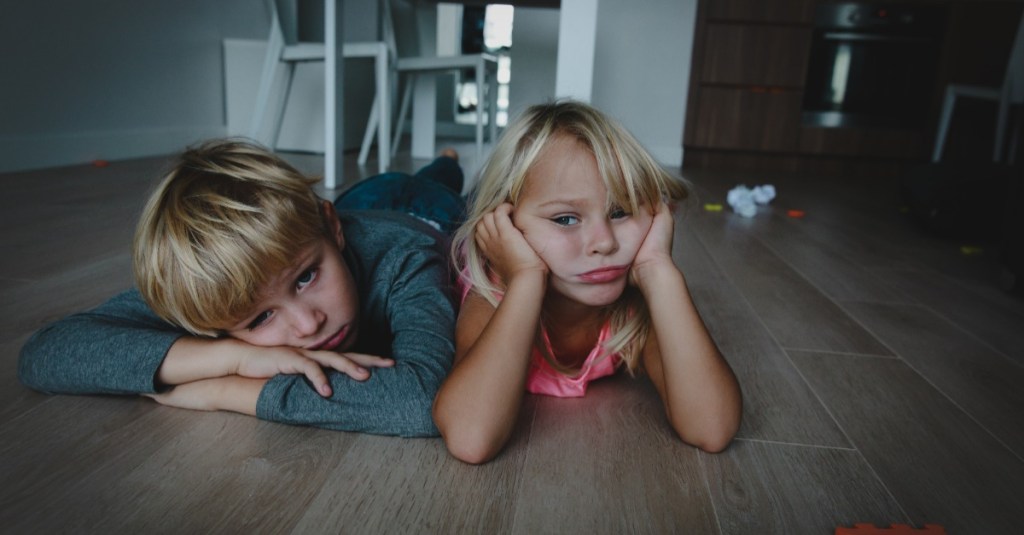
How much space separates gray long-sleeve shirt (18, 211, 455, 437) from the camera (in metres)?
0.70

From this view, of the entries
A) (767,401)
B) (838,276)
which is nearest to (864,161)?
(838,276)

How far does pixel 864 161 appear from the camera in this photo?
149 inches

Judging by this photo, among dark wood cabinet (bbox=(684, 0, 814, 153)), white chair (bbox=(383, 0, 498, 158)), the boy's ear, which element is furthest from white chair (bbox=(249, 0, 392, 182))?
the boy's ear

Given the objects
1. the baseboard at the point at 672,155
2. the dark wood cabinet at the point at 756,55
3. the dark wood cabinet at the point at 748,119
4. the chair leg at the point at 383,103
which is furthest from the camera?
the baseboard at the point at 672,155

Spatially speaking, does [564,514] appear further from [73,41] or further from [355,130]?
[355,130]

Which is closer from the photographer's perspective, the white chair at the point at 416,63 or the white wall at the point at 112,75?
the white wall at the point at 112,75

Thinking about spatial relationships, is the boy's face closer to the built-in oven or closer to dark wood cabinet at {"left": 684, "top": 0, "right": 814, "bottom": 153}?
dark wood cabinet at {"left": 684, "top": 0, "right": 814, "bottom": 153}

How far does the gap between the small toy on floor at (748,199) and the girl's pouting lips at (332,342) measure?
182cm

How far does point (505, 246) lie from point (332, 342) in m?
0.23

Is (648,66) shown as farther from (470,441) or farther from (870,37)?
(470,441)

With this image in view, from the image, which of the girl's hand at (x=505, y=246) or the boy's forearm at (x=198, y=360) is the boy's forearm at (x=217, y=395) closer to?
the boy's forearm at (x=198, y=360)

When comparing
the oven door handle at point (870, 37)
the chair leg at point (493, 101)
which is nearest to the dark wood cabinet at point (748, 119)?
the oven door handle at point (870, 37)

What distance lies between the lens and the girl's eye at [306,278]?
2.39 feet

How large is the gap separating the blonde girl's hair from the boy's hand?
0.57ft
